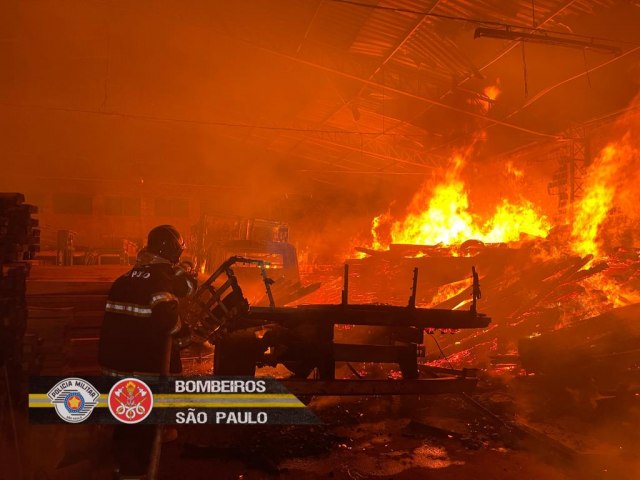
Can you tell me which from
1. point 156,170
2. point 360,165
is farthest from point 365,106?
point 156,170

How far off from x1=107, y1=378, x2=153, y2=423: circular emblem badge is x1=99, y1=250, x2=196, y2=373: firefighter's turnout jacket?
0.25 metres

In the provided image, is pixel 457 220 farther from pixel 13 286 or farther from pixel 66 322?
pixel 13 286

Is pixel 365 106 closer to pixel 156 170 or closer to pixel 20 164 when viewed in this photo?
pixel 156 170

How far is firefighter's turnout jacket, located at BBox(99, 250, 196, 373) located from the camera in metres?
3.32

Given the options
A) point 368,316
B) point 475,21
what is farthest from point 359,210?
point 368,316

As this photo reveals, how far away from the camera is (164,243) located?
3695 millimetres

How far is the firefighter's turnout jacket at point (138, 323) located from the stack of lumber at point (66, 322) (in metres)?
1.64

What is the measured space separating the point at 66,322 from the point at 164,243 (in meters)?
1.97

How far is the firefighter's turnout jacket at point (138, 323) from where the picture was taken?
3316mm

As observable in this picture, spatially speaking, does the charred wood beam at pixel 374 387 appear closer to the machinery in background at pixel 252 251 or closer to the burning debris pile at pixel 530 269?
the burning debris pile at pixel 530 269

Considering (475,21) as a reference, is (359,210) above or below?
below

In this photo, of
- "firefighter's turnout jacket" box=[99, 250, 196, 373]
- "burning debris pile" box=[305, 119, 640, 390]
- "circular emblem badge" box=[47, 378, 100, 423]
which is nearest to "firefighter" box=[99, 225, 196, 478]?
"firefighter's turnout jacket" box=[99, 250, 196, 373]

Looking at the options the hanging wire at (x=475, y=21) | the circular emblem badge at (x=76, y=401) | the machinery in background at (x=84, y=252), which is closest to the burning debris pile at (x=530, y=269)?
the hanging wire at (x=475, y=21)

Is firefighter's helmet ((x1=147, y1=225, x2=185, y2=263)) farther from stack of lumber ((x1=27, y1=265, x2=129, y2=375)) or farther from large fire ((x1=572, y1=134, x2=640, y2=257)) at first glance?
large fire ((x1=572, y1=134, x2=640, y2=257))
